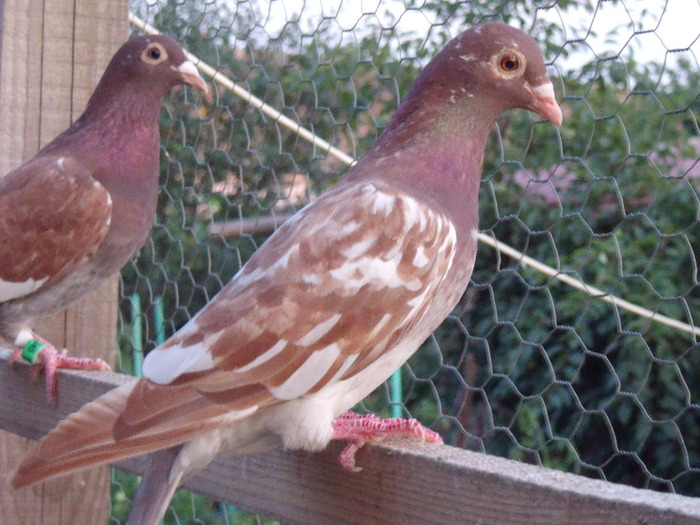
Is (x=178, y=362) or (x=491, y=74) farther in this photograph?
(x=491, y=74)

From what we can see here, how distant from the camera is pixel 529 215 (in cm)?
233

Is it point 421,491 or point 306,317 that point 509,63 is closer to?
point 306,317

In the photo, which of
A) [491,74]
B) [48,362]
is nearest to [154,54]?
[48,362]

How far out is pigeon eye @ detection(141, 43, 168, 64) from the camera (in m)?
2.21

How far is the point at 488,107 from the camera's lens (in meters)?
1.37

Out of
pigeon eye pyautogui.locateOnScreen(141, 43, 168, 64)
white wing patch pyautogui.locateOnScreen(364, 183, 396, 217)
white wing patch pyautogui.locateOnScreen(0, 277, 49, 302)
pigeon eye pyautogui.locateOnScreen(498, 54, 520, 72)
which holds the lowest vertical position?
white wing patch pyautogui.locateOnScreen(0, 277, 49, 302)

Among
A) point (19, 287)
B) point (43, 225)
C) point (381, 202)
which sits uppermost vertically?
point (381, 202)

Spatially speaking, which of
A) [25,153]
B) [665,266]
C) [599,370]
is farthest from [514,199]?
[25,153]

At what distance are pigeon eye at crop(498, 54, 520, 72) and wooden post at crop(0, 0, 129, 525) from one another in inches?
42.2

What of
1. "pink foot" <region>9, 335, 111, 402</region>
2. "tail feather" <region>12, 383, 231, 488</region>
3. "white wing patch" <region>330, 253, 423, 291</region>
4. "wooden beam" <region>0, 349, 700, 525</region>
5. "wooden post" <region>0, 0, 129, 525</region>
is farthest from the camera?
"wooden post" <region>0, 0, 129, 525</region>

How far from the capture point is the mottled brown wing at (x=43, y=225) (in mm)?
2057

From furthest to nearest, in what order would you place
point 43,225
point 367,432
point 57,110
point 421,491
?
1. point 57,110
2. point 43,225
3. point 367,432
4. point 421,491

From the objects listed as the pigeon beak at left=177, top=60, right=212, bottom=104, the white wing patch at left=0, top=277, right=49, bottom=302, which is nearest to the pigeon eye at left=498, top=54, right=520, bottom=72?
the pigeon beak at left=177, top=60, right=212, bottom=104

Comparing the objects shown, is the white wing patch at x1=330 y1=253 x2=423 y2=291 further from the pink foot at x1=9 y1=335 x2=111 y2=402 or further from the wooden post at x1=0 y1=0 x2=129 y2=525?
the wooden post at x1=0 y1=0 x2=129 y2=525
